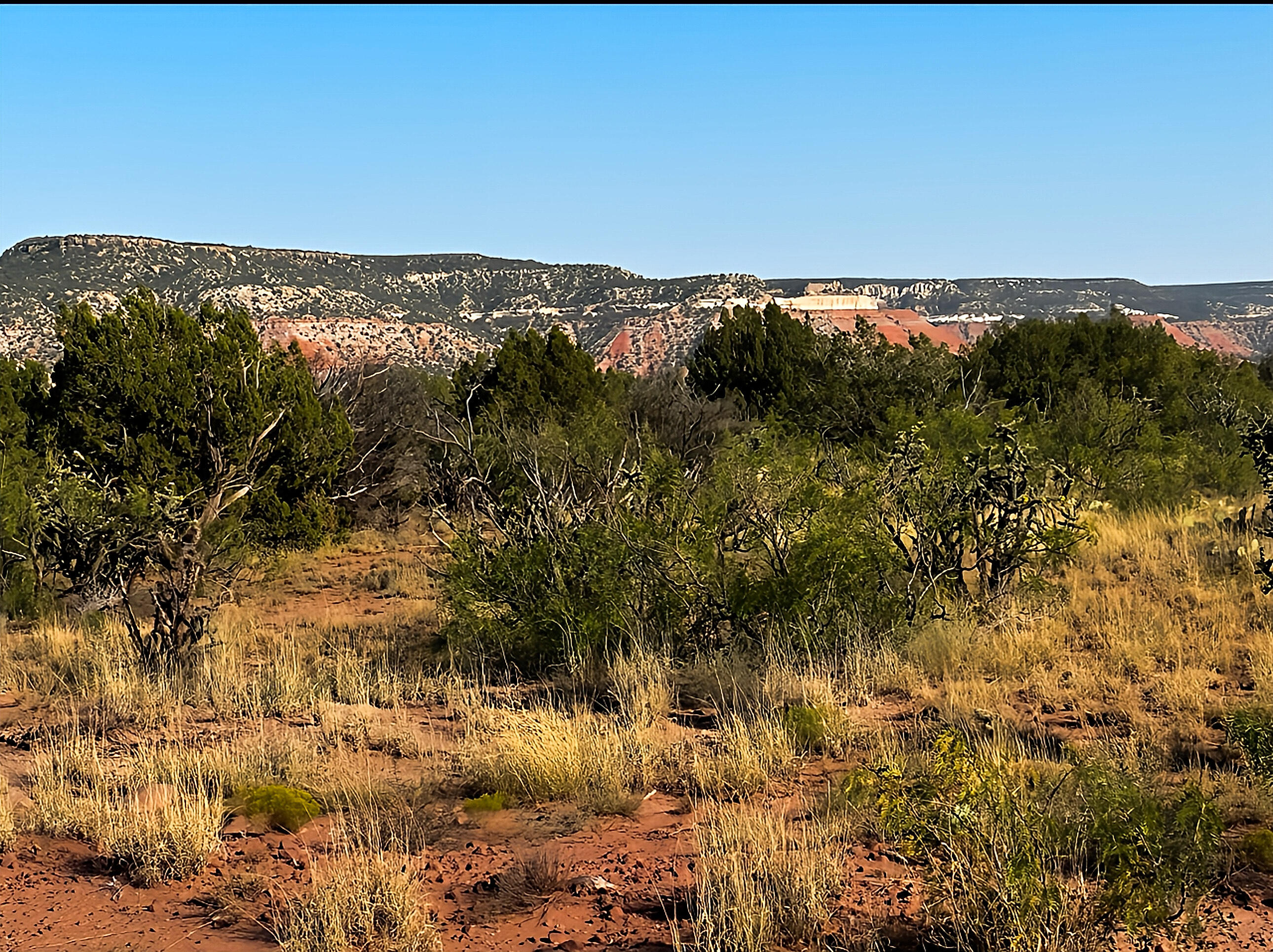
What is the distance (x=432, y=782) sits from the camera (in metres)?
5.60

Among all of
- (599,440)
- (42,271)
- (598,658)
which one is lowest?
(598,658)

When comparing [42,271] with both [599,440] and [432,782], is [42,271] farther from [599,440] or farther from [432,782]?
[432,782]

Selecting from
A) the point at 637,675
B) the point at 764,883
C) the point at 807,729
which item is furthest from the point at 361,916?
the point at 637,675

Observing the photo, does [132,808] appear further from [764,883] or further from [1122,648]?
[1122,648]

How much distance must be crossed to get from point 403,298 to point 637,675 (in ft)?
212

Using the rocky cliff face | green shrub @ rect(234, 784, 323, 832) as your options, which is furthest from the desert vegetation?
the rocky cliff face

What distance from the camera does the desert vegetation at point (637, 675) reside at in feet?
12.8

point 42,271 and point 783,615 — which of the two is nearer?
point 783,615

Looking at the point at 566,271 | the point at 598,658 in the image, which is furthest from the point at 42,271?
the point at 598,658

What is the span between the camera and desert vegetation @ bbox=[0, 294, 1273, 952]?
3.89m

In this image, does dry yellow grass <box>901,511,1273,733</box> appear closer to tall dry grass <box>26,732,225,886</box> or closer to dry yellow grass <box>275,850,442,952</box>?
dry yellow grass <box>275,850,442,952</box>

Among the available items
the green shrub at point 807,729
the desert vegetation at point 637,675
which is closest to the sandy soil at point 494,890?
the desert vegetation at point 637,675

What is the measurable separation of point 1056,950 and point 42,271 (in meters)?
62.7

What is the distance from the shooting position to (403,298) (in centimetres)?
6894
